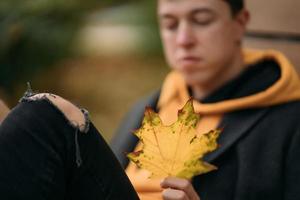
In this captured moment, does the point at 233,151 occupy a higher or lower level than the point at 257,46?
lower

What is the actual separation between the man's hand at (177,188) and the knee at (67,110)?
212 millimetres

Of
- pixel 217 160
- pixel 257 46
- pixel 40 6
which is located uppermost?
pixel 40 6

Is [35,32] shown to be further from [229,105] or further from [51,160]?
[51,160]

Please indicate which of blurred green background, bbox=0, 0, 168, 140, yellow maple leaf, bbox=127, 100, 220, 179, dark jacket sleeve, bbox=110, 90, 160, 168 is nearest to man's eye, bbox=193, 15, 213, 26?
dark jacket sleeve, bbox=110, 90, 160, 168

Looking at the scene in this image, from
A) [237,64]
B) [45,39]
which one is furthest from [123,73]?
[237,64]

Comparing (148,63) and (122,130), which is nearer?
(122,130)

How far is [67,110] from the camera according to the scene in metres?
1.34

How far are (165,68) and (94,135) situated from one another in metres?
2.81

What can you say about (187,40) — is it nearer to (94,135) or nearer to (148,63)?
(94,135)

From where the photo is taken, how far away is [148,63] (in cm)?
414

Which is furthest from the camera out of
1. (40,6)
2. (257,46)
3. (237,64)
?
(40,6)

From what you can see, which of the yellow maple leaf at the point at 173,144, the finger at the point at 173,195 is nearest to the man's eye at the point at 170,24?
the yellow maple leaf at the point at 173,144

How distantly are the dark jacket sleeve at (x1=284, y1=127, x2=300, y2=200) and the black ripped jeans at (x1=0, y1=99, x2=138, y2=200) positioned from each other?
21.9 inches

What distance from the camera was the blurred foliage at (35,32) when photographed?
3.88 m
